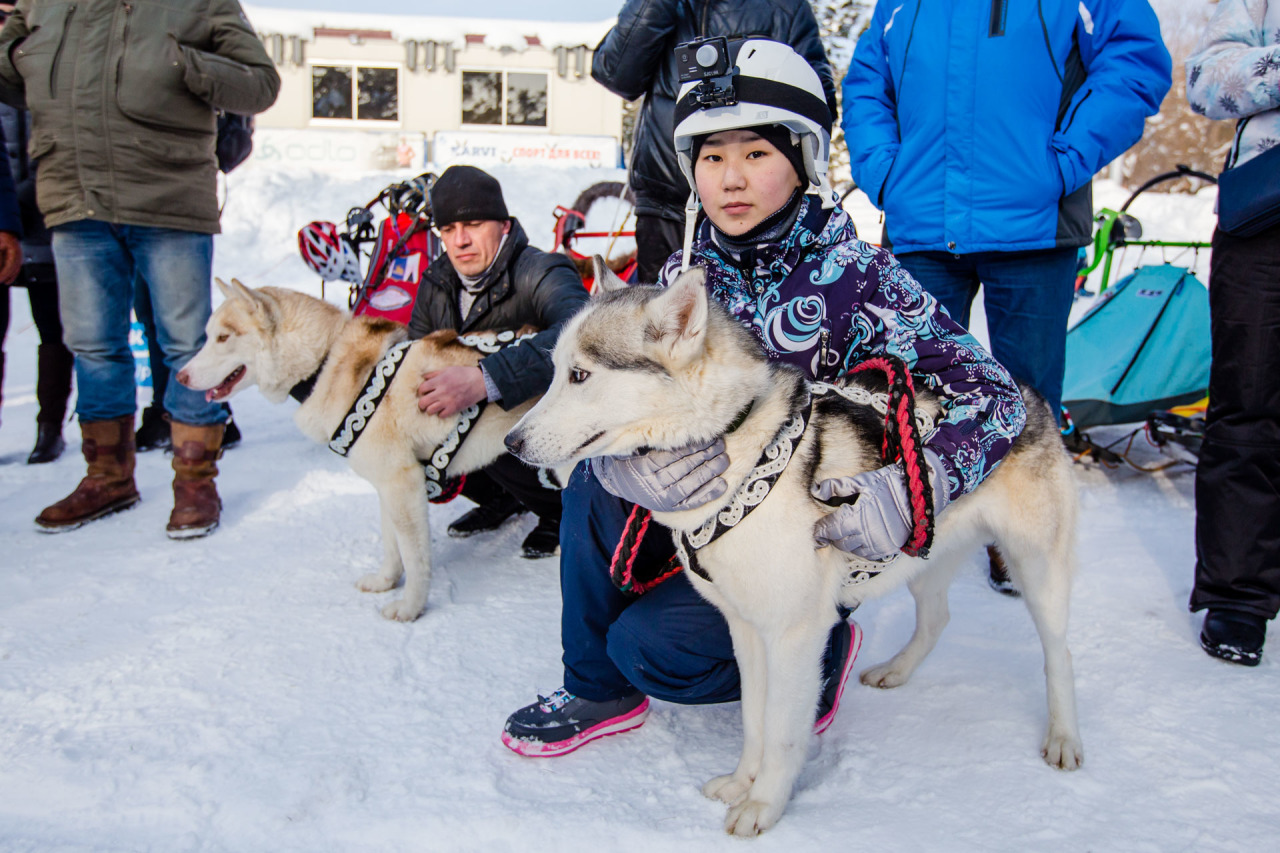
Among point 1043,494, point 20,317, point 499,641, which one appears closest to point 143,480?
point 499,641

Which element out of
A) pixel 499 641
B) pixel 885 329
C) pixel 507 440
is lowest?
pixel 499 641

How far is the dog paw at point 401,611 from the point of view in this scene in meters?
2.65

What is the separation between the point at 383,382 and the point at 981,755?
216cm

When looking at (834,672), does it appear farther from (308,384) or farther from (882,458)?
(308,384)

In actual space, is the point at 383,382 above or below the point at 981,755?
above

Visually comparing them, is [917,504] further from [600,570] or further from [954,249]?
[954,249]

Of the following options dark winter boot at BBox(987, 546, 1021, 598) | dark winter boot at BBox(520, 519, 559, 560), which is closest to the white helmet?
dark winter boot at BBox(987, 546, 1021, 598)

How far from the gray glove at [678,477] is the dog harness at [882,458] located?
2.1 inches

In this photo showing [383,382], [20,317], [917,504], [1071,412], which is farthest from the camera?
[20,317]

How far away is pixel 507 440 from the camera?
1581 mm

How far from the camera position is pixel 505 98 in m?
20.7

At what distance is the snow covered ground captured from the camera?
162cm

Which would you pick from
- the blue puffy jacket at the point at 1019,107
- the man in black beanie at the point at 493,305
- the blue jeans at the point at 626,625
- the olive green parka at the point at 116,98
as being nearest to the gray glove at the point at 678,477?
the blue jeans at the point at 626,625

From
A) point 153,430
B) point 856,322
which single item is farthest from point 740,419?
point 153,430
